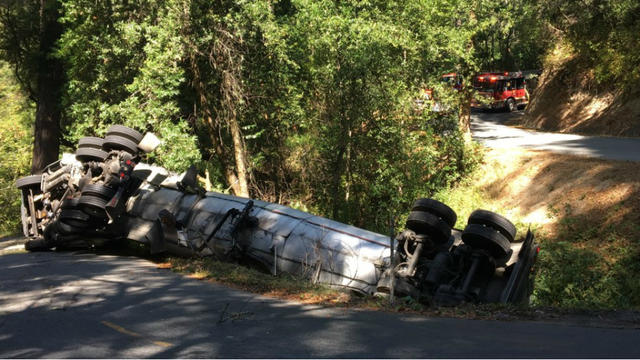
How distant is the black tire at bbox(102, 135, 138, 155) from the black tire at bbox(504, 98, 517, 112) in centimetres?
3445

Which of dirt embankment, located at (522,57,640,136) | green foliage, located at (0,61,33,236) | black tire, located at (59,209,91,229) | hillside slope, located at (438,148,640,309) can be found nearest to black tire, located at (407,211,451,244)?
hillside slope, located at (438,148,640,309)

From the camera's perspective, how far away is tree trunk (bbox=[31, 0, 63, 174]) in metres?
25.1

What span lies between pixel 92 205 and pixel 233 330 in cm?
671

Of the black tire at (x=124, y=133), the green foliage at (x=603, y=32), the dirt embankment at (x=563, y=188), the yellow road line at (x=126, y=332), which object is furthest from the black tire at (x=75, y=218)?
the green foliage at (x=603, y=32)

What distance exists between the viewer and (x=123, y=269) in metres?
10.6

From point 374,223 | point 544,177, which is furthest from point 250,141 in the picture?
point 544,177

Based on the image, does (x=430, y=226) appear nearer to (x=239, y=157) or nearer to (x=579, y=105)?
(x=239, y=157)

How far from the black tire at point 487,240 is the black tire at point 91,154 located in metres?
8.51

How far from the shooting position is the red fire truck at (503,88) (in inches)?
1619

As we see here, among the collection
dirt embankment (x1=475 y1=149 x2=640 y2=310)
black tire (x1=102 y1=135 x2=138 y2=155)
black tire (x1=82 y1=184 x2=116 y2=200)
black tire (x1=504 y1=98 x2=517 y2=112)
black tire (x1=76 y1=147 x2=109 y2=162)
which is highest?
black tire (x1=504 y1=98 x2=517 y2=112)

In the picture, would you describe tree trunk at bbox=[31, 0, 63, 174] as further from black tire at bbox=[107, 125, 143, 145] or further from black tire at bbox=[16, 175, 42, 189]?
black tire at bbox=[107, 125, 143, 145]

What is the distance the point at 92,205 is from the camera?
12.0m

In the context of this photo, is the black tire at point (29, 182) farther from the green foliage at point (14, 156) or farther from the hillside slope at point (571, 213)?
the green foliage at point (14, 156)

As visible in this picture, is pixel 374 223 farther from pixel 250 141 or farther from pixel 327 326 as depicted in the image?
pixel 327 326
